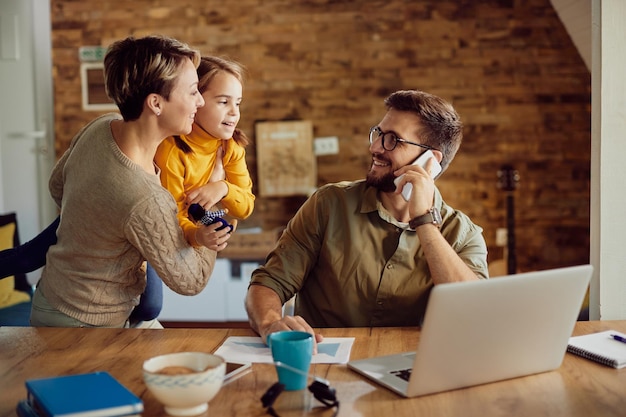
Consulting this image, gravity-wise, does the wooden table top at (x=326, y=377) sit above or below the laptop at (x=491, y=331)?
below

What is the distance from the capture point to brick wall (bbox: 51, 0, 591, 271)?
539cm

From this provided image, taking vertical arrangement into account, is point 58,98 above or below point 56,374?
above

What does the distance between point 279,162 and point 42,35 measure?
2.04 meters

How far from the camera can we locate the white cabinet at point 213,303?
4887 millimetres

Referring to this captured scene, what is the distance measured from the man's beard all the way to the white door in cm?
Result: 397

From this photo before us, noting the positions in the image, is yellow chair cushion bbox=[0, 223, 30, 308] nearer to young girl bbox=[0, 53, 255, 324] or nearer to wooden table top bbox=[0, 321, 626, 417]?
young girl bbox=[0, 53, 255, 324]

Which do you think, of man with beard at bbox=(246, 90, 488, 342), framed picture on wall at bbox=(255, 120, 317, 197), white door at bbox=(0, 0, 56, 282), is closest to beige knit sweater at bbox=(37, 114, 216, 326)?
man with beard at bbox=(246, 90, 488, 342)

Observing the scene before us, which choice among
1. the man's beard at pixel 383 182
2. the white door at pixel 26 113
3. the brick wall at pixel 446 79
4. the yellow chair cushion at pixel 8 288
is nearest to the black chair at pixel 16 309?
the yellow chair cushion at pixel 8 288

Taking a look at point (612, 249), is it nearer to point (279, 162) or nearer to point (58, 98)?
point (279, 162)

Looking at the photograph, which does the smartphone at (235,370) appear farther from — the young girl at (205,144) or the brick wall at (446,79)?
the brick wall at (446,79)

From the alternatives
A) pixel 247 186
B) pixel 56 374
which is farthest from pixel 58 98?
pixel 56 374

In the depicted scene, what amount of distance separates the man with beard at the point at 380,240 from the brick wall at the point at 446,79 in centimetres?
331

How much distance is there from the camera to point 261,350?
1.66 meters

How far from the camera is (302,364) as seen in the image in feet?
4.63
